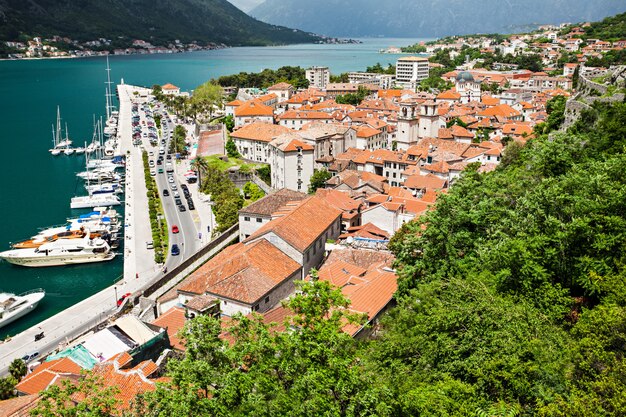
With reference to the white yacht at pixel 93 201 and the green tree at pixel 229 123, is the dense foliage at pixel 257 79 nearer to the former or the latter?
the green tree at pixel 229 123

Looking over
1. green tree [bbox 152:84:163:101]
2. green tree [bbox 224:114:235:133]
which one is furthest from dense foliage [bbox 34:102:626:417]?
green tree [bbox 152:84:163:101]

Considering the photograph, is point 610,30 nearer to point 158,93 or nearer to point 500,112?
point 500,112

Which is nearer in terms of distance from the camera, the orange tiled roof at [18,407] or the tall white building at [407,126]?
the orange tiled roof at [18,407]

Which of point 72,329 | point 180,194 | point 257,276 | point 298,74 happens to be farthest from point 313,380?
point 298,74

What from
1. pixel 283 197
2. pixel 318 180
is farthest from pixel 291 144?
pixel 283 197

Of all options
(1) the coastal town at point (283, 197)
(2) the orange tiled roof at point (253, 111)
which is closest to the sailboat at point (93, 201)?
(1) the coastal town at point (283, 197)

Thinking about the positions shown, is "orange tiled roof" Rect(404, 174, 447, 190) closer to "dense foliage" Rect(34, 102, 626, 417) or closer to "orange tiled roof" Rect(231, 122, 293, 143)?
"orange tiled roof" Rect(231, 122, 293, 143)

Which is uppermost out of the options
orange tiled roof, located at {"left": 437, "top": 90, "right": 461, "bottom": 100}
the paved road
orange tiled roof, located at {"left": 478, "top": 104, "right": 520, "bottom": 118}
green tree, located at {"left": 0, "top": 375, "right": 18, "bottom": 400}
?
orange tiled roof, located at {"left": 437, "top": 90, "right": 461, "bottom": 100}
